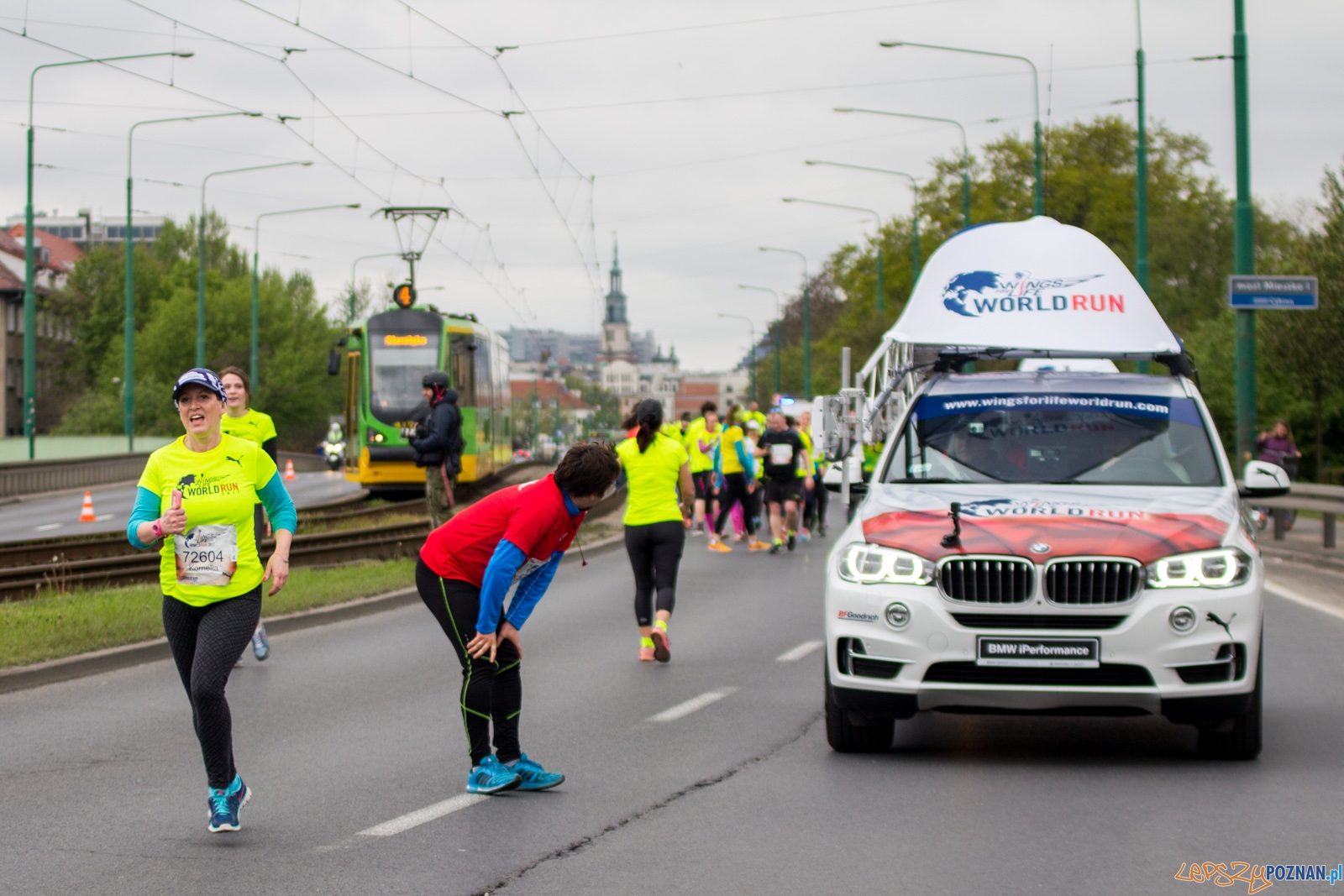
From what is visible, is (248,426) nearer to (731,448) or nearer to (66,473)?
(731,448)

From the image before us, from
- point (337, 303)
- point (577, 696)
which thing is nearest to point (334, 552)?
point (577, 696)

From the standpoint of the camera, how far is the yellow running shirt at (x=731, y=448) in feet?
68.0

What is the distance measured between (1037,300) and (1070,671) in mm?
2933

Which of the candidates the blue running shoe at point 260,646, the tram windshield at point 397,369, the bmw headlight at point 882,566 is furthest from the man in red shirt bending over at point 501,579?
the tram windshield at point 397,369

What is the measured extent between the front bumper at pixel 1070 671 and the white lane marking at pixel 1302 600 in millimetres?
7294

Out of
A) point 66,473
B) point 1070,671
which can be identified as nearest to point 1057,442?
point 1070,671

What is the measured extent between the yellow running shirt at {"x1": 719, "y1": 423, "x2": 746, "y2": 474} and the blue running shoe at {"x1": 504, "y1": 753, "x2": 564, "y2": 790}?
13965 millimetres

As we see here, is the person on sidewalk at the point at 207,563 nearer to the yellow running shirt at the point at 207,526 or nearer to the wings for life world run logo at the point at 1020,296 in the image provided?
the yellow running shirt at the point at 207,526

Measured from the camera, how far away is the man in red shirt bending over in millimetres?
6117

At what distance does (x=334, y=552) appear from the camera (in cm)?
1781

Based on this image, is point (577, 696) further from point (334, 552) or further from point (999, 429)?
point (334, 552)

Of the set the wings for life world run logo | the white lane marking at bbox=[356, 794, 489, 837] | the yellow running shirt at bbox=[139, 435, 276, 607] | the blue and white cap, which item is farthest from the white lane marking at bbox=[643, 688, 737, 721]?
the blue and white cap

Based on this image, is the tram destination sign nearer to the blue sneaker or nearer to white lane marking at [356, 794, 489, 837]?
white lane marking at [356, 794, 489, 837]

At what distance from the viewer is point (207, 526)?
589 centimetres
